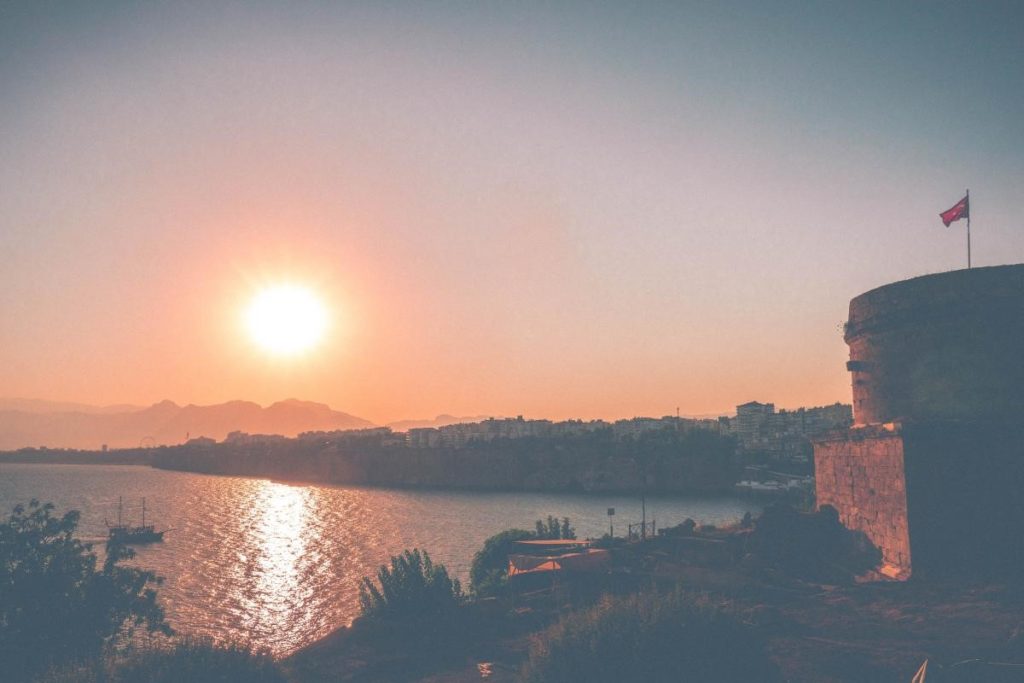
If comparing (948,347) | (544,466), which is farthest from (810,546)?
(544,466)

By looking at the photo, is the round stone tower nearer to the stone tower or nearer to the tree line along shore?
the stone tower

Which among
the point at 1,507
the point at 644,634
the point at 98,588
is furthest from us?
the point at 1,507

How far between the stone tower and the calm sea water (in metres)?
21.2

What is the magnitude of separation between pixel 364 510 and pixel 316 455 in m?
95.7

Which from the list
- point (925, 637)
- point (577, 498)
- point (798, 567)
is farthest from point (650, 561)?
point (577, 498)

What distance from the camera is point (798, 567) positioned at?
66.3 feet

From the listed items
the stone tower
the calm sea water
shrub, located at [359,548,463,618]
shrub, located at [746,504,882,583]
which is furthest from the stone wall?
the calm sea water

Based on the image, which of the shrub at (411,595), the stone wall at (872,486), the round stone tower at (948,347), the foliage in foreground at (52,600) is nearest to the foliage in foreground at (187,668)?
the foliage in foreground at (52,600)

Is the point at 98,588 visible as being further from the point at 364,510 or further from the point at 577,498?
the point at 577,498

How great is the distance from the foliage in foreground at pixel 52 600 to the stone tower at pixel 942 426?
65.6ft

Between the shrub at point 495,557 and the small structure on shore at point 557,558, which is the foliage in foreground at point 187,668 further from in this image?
the shrub at point 495,557

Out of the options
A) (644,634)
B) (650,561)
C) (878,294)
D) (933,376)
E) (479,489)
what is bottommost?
(479,489)

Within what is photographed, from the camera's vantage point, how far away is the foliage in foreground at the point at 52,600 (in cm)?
1597

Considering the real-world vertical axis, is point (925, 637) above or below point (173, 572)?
above
